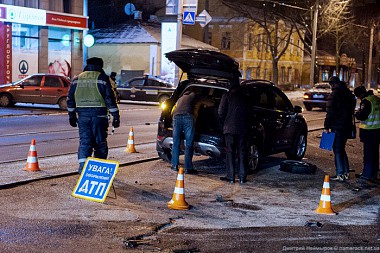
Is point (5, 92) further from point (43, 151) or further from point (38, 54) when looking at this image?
point (43, 151)

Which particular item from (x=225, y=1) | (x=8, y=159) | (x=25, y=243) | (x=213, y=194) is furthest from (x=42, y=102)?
(x=225, y=1)

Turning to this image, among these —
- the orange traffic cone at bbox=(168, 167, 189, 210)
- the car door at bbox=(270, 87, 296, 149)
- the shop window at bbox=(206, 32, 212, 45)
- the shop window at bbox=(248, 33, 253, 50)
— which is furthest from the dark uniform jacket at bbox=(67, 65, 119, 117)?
the shop window at bbox=(206, 32, 212, 45)

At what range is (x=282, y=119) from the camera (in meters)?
12.8

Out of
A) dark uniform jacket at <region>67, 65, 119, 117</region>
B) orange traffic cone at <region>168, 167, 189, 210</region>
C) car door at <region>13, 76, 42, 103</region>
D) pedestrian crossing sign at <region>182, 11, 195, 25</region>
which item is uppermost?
pedestrian crossing sign at <region>182, 11, 195, 25</region>

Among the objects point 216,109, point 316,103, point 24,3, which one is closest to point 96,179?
point 216,109

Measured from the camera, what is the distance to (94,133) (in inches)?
370

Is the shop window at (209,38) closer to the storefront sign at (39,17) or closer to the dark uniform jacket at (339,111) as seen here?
the storefront sign at (39,17)

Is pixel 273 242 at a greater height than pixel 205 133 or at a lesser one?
lesser

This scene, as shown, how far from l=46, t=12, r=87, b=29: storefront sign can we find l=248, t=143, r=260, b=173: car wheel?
26.5m

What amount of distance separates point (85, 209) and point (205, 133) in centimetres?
382

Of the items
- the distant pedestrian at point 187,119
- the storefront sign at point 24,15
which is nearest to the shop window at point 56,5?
the storefront sign at point 24,15

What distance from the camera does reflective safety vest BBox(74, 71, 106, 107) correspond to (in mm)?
9336

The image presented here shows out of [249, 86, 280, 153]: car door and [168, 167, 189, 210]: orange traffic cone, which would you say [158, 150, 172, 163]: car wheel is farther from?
[168, 167, 189, 210]: orange traffic cone

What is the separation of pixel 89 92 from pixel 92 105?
20 centimetres
